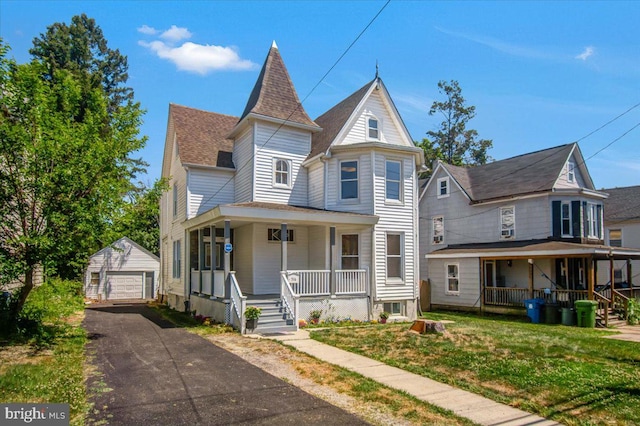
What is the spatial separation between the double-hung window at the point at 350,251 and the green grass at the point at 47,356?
933 centimetres

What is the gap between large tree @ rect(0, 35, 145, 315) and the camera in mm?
10484

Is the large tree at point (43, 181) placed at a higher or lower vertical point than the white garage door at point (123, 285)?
higher

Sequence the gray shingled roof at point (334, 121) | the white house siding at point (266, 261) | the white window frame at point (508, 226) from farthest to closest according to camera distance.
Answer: the white window frame at point (508, 226) → the gray shingled roof at point (334, 121) → the white house siding at point (266, 261)

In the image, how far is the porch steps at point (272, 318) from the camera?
13.7 m

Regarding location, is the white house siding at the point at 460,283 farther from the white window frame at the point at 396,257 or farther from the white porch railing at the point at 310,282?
the white porch railing at the point at 310,282

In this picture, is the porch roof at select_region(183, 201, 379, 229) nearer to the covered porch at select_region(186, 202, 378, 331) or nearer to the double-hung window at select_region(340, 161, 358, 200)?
the covered porch at select_region(186, 202, 378, 331)

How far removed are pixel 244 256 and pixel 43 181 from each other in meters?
8.95

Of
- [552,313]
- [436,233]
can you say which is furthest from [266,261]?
[436,233]

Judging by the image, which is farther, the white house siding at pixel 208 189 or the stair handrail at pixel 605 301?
the white house siding at pixel 208 189

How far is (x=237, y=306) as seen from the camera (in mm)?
13930

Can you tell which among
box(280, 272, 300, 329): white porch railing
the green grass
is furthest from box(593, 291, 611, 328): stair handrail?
the green grass

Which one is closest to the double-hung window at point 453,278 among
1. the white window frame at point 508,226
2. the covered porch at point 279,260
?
the white window frame at point 508,226

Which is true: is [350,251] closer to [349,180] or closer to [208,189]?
[349,180]

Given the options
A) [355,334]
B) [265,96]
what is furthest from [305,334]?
[265,96]
